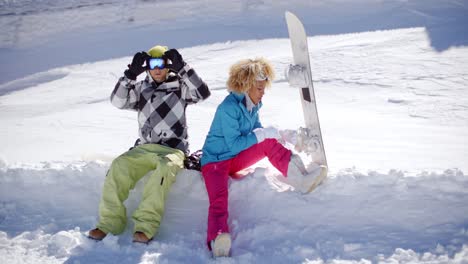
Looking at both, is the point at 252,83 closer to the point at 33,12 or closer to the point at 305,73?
the point at 305,73

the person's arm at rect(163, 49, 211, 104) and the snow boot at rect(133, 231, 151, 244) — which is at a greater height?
the person's arm at rect(163, 49, 211, 104)

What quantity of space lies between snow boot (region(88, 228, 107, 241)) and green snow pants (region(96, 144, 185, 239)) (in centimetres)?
3

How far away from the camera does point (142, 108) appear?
12.9 feet

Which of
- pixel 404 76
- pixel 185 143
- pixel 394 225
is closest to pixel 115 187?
pixel 185 143

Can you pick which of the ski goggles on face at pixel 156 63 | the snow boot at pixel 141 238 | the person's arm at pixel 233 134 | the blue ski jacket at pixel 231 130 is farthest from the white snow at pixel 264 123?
the ski goggles on face at pixel 156 63

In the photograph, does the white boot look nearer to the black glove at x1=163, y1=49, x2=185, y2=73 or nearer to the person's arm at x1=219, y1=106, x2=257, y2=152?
the person's arm at x1=219, y1=106, x2=257, y2=152

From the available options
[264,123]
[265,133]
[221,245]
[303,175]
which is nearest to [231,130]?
[265,133]

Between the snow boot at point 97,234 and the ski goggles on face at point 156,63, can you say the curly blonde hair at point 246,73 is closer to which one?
the ski goggles on face at point 156,63

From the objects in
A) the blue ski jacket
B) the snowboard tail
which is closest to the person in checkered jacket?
the blue ski jacket

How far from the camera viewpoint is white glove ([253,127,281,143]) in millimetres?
3441

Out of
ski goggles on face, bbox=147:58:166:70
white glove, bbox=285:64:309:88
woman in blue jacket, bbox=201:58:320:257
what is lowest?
woman in blue jacket, bbox=201:58:320:257

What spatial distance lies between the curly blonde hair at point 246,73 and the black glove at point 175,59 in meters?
0.46

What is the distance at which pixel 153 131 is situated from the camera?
387cm

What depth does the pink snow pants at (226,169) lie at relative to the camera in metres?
3.30
